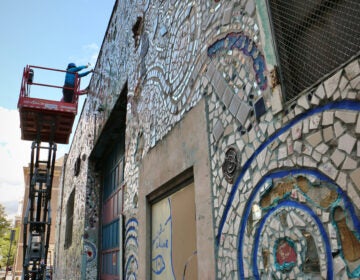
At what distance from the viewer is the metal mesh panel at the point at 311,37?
1680mm

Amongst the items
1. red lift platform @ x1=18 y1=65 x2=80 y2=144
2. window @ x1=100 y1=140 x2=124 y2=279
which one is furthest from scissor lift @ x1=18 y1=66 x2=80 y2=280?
window @ x1=100 y1=140 x2=124 y2=279

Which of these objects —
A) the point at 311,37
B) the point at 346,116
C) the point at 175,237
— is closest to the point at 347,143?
the point at 346,116

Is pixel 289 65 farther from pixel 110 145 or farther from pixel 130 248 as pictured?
pixel 110 145

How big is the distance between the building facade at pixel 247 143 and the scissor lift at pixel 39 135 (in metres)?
6.50

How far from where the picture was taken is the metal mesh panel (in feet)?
5.51

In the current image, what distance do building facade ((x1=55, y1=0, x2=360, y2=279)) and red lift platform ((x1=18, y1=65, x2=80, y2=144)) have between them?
6478 millimetres

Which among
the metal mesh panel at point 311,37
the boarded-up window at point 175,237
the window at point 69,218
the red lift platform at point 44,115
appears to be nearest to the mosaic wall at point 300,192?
the metal mesh panel at point 311,37

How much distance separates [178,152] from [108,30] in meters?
5.58

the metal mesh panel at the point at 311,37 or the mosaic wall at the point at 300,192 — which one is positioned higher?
the metal mesh panel at the point at 311,37

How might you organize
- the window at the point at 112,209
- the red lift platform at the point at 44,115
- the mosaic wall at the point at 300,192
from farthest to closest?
the red lift platform at the point at 44,115 < the window at the point at 112,209 < the mosaic wall at the point at 300,192

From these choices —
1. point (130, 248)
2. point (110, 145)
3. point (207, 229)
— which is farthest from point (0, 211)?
point (207, 229)

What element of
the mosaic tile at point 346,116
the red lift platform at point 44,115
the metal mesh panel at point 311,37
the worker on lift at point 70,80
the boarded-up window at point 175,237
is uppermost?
the worker on lift at point 70,80

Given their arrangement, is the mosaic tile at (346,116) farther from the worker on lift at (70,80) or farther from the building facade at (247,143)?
the worker on lift at (70,80)

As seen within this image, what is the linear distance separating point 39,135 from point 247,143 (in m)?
10.2
